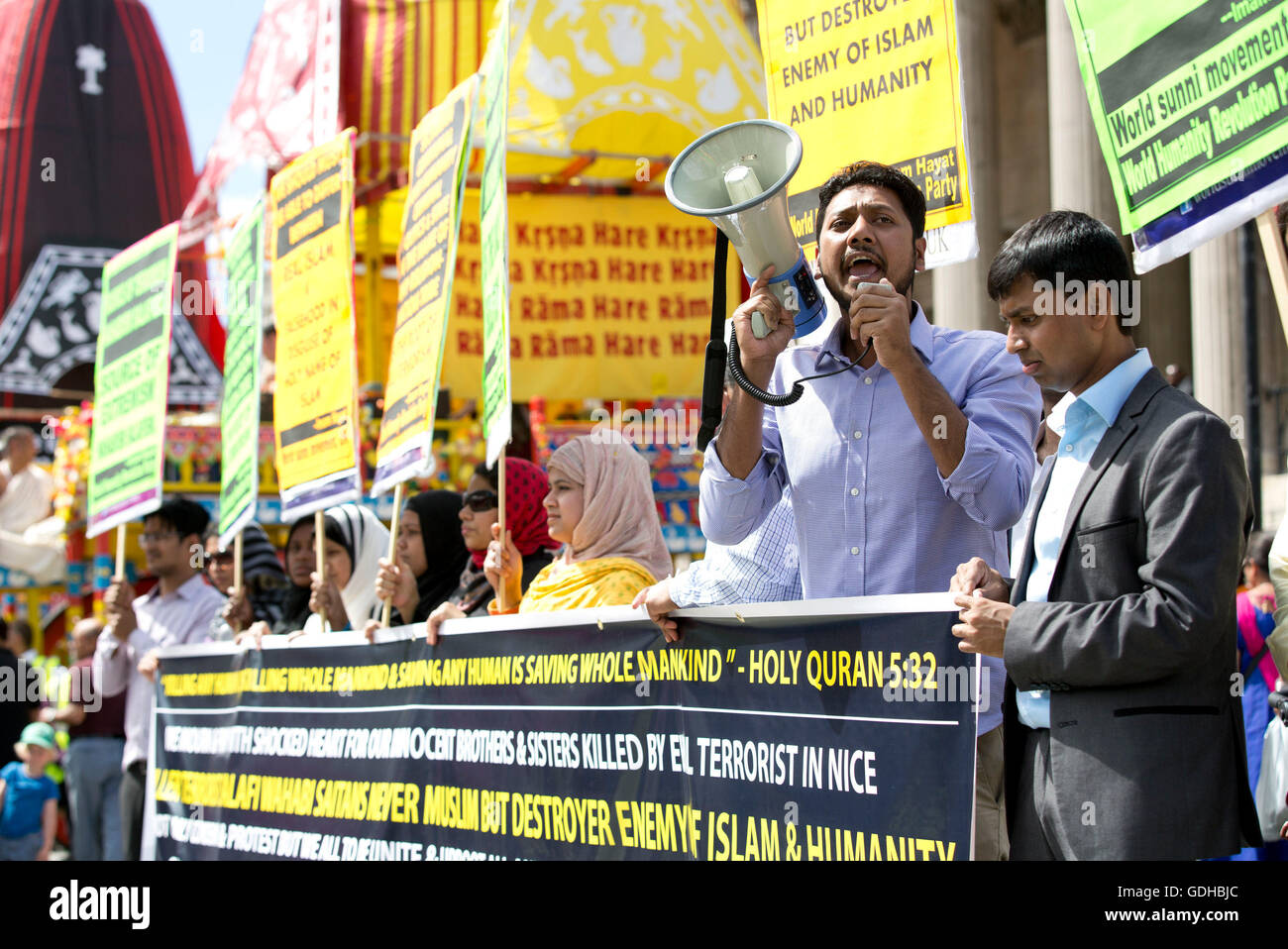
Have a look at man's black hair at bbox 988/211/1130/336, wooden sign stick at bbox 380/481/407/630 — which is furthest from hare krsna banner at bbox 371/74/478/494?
man's black hair at bbox 988/211/1130/336

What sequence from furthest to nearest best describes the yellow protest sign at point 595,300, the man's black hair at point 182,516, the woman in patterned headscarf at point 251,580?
the yellow protest sign at point 595,300 → the man's black hair at point 182,516 → the woman in patterned headscarf at point 251,580

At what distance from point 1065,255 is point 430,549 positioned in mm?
4002

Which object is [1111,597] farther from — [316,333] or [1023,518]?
[316,333]

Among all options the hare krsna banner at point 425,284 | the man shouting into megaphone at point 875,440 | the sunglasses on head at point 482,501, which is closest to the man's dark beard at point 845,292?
the man shouting into megaphone at point 875,440

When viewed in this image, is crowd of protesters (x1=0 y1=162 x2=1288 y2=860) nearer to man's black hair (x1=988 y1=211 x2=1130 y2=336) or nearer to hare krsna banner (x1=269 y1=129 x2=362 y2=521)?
man's black hair (x1=988 y1=211 x2=1130 y2=336)

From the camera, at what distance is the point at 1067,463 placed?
2951mm

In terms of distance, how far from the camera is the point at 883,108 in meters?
4.37

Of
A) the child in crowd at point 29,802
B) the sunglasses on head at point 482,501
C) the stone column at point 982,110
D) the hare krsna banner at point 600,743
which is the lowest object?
the child in crowd at point 29,802

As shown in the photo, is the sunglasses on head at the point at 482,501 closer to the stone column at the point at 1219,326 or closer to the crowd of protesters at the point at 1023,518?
the crowd of protesters at the point at 1023,518

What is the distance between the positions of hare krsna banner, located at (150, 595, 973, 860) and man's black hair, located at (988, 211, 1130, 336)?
0.68m

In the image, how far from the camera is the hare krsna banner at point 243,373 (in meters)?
6.89

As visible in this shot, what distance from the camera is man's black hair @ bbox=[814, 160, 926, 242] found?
Answer: 11.0ft

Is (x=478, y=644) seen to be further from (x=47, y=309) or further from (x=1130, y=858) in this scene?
(x=47, y=309)

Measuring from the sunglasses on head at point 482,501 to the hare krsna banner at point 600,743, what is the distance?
2.40ft
